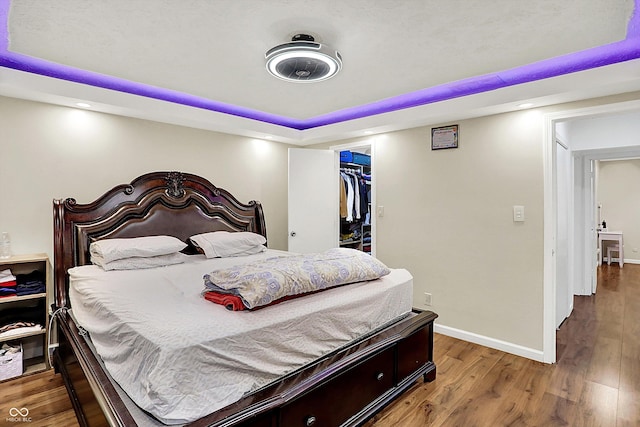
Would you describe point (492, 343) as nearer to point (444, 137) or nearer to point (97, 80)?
point (444, 137)

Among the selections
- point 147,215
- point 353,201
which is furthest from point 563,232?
point 147,215

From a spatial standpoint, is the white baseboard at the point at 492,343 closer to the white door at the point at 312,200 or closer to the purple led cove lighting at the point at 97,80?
the white door at the point at 312,200

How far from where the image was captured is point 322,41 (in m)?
2.20

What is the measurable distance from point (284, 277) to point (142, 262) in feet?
5.21

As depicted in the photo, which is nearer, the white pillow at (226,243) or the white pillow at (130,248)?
the white pillow at (130,248)

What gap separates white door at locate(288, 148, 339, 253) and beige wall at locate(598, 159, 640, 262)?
21.1 feet

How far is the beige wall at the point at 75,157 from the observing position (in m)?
2.72

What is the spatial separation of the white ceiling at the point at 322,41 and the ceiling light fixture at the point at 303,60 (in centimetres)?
8

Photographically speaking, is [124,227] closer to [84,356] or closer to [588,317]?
[84,356]

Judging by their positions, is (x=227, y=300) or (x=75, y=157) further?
(x=75, y=157)

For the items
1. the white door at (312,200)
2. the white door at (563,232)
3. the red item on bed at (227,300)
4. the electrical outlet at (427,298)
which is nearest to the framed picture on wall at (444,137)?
the white door at (563,232)

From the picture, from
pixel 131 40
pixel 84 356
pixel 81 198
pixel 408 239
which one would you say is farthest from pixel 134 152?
pixel 408 239

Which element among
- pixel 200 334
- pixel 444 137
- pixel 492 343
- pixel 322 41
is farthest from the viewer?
pixel 444 137

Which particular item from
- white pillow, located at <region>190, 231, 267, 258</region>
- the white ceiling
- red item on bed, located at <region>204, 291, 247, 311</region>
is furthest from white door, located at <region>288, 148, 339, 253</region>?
red item on bed, located at <region>204, 291, 247, 311</region>
